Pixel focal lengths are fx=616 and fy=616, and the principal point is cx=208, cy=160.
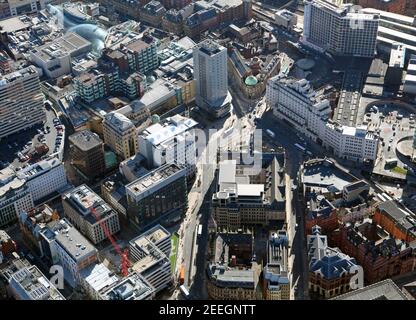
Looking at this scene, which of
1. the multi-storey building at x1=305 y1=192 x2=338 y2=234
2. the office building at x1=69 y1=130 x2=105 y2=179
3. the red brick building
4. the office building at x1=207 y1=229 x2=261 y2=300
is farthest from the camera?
the office building at x1=69 y1=130 x2=105 y2=179

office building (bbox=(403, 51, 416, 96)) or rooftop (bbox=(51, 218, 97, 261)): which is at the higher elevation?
office building (bbox=(403, 51, 416, 96))

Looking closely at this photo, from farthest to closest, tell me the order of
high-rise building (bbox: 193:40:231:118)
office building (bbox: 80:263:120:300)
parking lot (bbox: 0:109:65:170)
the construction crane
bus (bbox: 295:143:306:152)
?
high-rise building (bbox: 193:40:231:118) < bus (bbox: 295:143:306:152) < parking lot (bbox: 0:109:65:170) < the construction crane < office building (bbox: 80:263:120:300)

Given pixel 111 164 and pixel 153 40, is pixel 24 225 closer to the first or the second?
pixel 111 164

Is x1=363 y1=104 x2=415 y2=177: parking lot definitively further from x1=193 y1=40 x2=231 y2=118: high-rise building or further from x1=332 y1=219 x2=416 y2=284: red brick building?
x1=193 y1=40 x2=231 y2=118: high-rise building

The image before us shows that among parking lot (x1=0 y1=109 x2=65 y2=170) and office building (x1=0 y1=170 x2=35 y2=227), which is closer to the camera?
office building (x1=0 y1=170 x2=35 y2=227)

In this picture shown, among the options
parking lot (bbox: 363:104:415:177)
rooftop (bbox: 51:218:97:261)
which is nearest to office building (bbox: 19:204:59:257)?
rooftop (bbox: 51:218:97:261)

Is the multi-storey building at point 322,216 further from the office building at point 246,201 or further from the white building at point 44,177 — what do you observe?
the white building at point 44,177

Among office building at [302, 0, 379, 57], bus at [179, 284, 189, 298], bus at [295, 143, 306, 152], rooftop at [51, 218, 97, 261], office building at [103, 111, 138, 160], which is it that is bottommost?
bus at [179, 284, 189, 298]
